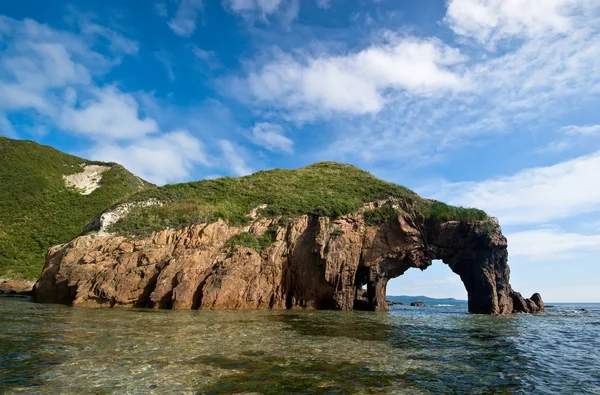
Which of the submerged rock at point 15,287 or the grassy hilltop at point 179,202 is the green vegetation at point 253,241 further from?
the submerged rock at point 15,287

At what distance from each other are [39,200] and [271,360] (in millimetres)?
80497

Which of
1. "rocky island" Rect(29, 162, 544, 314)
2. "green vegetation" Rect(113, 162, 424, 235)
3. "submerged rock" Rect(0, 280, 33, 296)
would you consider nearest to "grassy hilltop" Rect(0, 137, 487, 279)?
"green vegetation" Rect(113, 162, 424, 235)

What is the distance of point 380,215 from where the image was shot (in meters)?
39.1

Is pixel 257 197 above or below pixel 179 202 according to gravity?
above

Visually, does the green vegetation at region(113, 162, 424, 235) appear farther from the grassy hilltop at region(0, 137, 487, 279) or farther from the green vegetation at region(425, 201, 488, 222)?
the green vegetation at region(425, 201, 488, 222)

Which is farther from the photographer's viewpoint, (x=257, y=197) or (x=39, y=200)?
(x=39, y=200)

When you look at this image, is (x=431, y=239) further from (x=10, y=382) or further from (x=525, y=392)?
(x=10, y=382)

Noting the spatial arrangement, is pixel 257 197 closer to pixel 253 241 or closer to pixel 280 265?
pixel 253 241

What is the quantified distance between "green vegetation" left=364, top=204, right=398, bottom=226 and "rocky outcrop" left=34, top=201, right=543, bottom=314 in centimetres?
58

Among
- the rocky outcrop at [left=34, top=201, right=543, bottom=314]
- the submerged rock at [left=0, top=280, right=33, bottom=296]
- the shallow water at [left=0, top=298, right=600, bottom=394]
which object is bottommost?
the submerged rock at [left=0, top=280, right=33, bottom=296]

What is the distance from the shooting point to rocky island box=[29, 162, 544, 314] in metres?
30.3

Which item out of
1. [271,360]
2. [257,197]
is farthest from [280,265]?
[271,360]

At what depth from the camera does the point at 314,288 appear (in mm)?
35156

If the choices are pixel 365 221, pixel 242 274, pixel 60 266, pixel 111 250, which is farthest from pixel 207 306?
pixel 365 221
